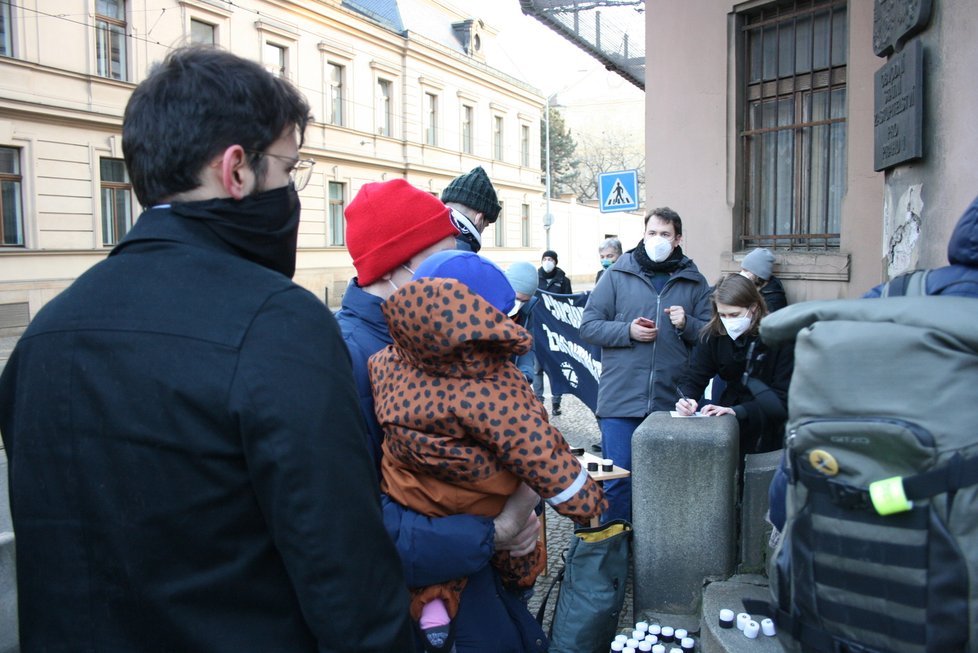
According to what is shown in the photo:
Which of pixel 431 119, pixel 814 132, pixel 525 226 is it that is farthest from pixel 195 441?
pixel 525 226

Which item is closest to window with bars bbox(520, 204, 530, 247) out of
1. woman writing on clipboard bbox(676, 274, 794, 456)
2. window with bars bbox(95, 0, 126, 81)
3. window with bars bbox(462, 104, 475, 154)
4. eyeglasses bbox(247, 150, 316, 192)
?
window with bars bbox(462, 104, 475, 154)

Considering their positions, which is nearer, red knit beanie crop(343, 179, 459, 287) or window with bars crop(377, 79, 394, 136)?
red knit beanie crop(343, 179, 459, 287)

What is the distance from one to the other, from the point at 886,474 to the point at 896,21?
11.4 ft

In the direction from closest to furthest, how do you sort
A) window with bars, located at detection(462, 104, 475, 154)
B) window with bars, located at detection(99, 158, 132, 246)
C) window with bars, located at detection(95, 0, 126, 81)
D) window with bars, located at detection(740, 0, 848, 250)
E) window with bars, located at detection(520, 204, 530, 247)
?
1. window with bars, located at detection(740, 0, 848, 250)
2. window with bars, located at detection(95, 0, 126, 81)
3. window with bars, located at detection(99, 158, 132, 246)
4. window with bars, located at detection(462, 104, 475, 154)
5. window with bars, located at detection(520, 204, 530, 247)

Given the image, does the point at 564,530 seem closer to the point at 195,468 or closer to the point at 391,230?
the point at 391,230

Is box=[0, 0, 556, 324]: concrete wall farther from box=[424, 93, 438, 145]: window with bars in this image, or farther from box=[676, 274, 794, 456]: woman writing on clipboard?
box=[676, 274, 794, 456]: woman writing on clipboard

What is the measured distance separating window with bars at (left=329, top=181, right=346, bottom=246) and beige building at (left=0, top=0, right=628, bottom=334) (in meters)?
0.07

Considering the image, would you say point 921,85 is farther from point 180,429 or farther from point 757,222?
point 180,429

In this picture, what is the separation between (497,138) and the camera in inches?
1492

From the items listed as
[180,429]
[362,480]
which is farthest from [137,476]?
[362,480]

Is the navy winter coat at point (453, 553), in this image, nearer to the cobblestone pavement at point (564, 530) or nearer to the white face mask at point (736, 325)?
the cobblestone pavement at point (564, 530)

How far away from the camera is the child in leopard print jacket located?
193 cm

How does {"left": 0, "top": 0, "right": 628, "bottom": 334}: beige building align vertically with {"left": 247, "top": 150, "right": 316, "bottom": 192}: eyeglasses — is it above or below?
above

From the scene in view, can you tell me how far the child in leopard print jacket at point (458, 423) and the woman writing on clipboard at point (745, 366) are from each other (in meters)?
1.92
